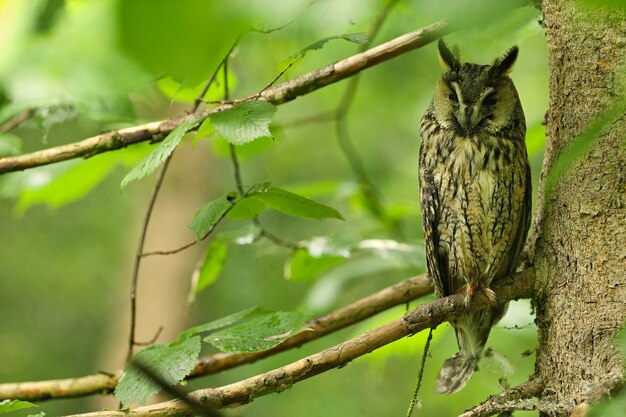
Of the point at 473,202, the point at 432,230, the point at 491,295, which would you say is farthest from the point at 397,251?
the point at 491,295

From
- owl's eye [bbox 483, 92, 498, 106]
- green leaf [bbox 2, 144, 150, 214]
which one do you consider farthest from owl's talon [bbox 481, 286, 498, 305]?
green leaf [bbox 2, 144, 150, 214]

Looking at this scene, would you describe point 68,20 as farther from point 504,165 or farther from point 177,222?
point 177,222

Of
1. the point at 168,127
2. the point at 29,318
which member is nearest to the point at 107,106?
the point at 168,127

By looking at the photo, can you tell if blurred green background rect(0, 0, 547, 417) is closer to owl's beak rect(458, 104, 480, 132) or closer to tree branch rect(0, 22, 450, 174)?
tree branch rect(0, 22, 450, 174)

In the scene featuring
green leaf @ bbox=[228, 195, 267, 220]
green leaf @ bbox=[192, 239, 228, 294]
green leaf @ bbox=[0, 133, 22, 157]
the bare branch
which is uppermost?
green leaf @ bbox=[0, 133, 22, 157]

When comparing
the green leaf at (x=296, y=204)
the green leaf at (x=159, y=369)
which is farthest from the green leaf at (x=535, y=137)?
the green leaf at (x=159, y=369)

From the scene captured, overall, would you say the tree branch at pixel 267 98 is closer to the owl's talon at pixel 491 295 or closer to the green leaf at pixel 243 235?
the green leaf at pixel 243 235

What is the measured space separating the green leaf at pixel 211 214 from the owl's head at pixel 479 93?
2.92 feet

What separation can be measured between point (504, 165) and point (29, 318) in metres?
6.51

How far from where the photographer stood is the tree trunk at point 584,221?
5.24 feet

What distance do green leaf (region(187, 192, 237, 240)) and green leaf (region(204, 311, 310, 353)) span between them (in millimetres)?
259

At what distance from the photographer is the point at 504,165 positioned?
2.33 m

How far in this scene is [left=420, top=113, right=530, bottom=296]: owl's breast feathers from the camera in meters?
2.33

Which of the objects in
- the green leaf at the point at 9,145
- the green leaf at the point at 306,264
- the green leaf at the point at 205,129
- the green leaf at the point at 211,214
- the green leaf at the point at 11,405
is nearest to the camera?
the green leaf at the point at 11,405
